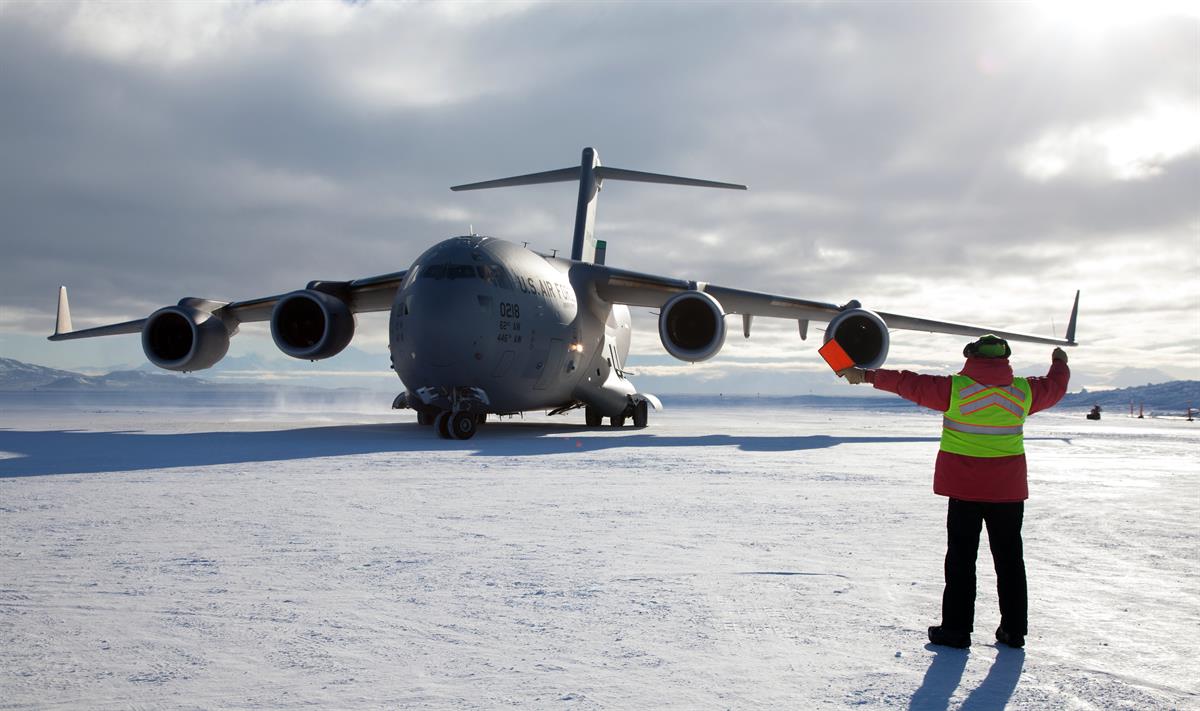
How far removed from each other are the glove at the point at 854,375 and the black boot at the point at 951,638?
1235mm

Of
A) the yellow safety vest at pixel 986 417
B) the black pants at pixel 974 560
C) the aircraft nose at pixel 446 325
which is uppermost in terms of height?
the aircraft nose at pixel 446 325

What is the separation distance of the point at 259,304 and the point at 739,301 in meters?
11.4

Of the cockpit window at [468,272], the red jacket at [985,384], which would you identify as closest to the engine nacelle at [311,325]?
the cockpit window at [468,272]

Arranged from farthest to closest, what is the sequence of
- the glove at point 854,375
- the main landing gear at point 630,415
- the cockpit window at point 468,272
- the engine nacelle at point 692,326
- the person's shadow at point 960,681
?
the main landing gear at point 630,415
the engine nacelle at point 692,326
the cockpit window at point 468,272
the glove at point 854,375
the person's shadow at point 960,681

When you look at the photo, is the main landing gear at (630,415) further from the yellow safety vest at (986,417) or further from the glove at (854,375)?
the yellow safety vest at (986,417)

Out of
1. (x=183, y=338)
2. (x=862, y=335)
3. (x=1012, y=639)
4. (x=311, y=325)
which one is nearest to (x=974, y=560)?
(x=1012, y=639)

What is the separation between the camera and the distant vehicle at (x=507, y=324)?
15984 mm

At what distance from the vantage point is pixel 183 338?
65.1 ft

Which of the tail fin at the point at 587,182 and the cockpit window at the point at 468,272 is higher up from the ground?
the tail fin at the point at 587,182

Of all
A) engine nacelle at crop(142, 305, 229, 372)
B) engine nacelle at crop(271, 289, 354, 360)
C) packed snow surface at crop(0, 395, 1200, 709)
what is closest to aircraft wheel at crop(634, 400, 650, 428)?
engine nacelle at crop(271, 289, 354, 360)

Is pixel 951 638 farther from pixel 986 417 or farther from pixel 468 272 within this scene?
pixel 468 272

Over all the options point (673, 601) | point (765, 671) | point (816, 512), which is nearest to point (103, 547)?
point (673, 601)

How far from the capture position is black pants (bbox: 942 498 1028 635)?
152 inches

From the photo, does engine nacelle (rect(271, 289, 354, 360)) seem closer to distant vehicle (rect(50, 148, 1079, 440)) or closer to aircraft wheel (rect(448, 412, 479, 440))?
distant vehicle (rect(50, 148, 1079, 440))
